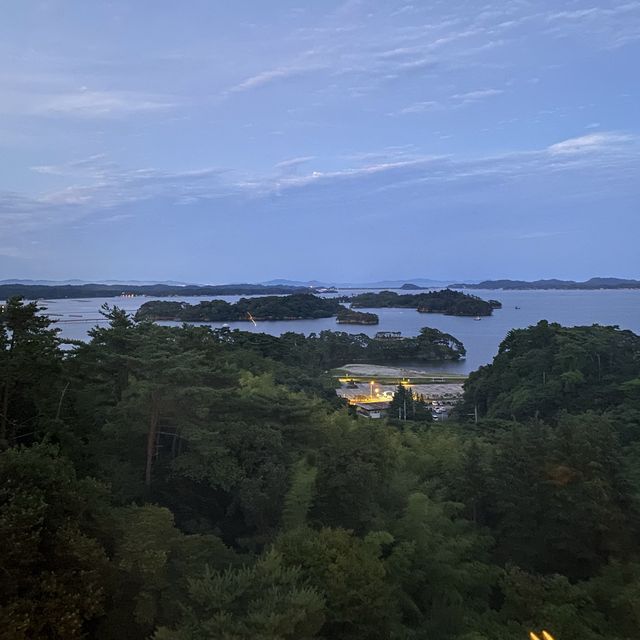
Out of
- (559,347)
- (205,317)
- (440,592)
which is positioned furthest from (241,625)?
(205,317)

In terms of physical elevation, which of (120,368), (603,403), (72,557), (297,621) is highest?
(120,368)

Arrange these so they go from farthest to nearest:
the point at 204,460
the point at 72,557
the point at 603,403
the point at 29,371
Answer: the point at 603,403 → the point at 204,460 → the point at 29,371 → the point at 72,557

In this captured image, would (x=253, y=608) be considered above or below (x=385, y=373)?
above

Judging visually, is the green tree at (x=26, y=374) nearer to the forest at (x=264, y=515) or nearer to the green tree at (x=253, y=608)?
the forest at (x=264, y=515)

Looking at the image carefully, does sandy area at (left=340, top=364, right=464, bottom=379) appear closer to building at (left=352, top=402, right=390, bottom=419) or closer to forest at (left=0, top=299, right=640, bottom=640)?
building at (left=352, top=402, right=390, bottom=419)

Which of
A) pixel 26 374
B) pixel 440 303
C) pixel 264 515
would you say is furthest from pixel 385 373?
pixel 440 303

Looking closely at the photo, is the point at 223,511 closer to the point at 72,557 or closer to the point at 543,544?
the point at 72,557

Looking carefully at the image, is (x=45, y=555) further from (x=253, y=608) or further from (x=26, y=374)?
(x=26, y=374)
